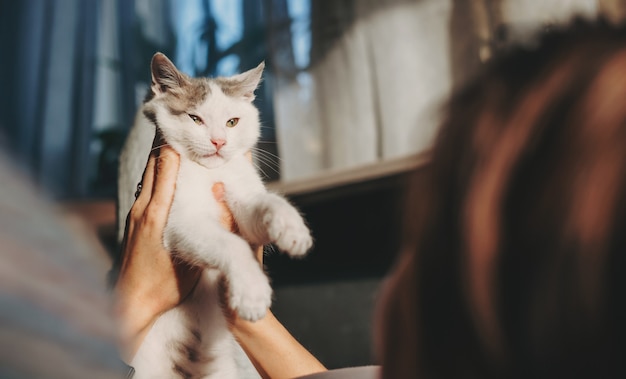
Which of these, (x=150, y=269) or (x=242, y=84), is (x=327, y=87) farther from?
(x=150, y=269)

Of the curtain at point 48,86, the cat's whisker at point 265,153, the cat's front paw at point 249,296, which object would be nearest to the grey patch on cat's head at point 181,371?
the cat's front paw at point 249,296

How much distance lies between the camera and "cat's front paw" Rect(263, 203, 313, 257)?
0.46 m

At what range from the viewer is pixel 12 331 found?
10.4 inches

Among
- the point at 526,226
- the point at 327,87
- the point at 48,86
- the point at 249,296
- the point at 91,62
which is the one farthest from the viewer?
the point at 48,86

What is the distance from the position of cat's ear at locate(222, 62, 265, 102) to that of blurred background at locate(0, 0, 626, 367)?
0.04 metres

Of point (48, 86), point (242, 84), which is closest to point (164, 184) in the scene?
point (242, 84)

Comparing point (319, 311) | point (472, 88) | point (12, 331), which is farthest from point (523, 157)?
point (319, 311)

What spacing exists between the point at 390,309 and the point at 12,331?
0.63 feet

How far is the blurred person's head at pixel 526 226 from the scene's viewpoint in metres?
0.24

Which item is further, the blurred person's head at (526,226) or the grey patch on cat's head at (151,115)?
the grey patch on cat's head at (151,115)

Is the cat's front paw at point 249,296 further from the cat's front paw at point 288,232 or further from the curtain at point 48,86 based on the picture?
the curtain at point 48,86

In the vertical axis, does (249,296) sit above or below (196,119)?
below

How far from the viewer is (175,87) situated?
59cm

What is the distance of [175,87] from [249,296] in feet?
0.83
